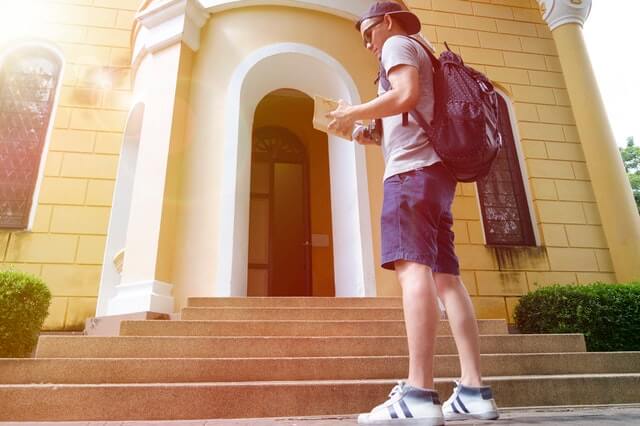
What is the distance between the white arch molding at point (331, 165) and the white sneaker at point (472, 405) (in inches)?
118

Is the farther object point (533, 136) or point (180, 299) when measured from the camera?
point (533, 136)

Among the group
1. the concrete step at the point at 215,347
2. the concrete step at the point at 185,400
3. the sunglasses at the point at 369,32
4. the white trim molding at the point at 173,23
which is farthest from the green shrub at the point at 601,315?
the white trim molding at the point at 173,23

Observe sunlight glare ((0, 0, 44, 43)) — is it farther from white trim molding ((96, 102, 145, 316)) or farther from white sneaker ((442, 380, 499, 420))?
white sneaker ((442, 380, 499, 420))

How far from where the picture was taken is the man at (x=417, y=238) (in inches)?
73.0

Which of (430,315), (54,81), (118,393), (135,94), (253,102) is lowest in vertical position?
(118,393)

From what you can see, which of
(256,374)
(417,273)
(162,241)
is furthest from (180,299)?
(417,273)

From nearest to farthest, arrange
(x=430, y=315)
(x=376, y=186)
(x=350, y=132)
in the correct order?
(x=430, y=315), (x=350, y=132), (x=376, y=186)

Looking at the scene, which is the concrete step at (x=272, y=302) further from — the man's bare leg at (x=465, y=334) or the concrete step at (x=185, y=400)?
the man's bare leg at (x=465, y=334)

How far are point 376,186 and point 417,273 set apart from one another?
3715 millimetres

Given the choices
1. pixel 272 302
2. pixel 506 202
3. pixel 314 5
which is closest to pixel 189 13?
pixel 314 5

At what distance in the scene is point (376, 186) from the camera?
5.57 m

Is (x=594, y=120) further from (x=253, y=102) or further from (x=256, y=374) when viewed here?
(x=256, y=374)

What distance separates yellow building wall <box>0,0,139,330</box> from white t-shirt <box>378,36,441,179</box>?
5290mm

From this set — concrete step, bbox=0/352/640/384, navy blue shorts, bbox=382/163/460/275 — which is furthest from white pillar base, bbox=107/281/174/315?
navy blue shorts, bbox=382/163/460/275
